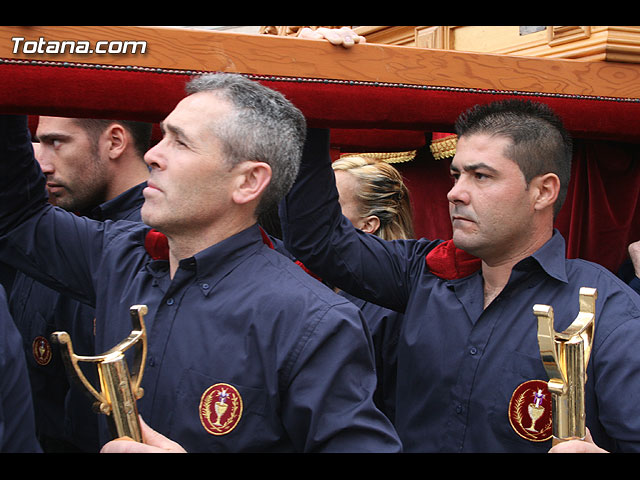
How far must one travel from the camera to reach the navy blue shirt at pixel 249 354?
1.37 m

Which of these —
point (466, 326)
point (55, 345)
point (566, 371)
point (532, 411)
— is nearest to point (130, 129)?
point (55, 345)

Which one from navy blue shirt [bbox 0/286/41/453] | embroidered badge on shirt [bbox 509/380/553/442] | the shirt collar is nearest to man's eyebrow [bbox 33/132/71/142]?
the shirt collar

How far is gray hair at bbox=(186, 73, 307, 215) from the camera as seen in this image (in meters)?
1.59

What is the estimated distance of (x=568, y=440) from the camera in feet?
4.23

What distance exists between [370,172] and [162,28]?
1.34 metres

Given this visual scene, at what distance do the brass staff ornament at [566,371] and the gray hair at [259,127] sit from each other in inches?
28.3

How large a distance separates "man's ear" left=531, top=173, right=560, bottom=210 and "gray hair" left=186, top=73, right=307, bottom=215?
650 mm

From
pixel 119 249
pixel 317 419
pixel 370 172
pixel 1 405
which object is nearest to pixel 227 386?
pixel 317 419

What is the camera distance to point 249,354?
1.44m

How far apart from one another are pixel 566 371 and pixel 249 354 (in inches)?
23.3

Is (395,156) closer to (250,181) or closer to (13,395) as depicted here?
(250,181)

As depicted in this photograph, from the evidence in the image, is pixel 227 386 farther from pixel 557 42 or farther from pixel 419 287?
pixel 557 42

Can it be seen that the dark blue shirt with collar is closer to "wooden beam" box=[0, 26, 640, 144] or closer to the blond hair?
"wooden beam" box=[0, 26, 640, 144]

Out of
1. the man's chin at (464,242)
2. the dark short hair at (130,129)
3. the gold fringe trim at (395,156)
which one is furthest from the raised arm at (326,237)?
the gold fringe trim at (395,156)
